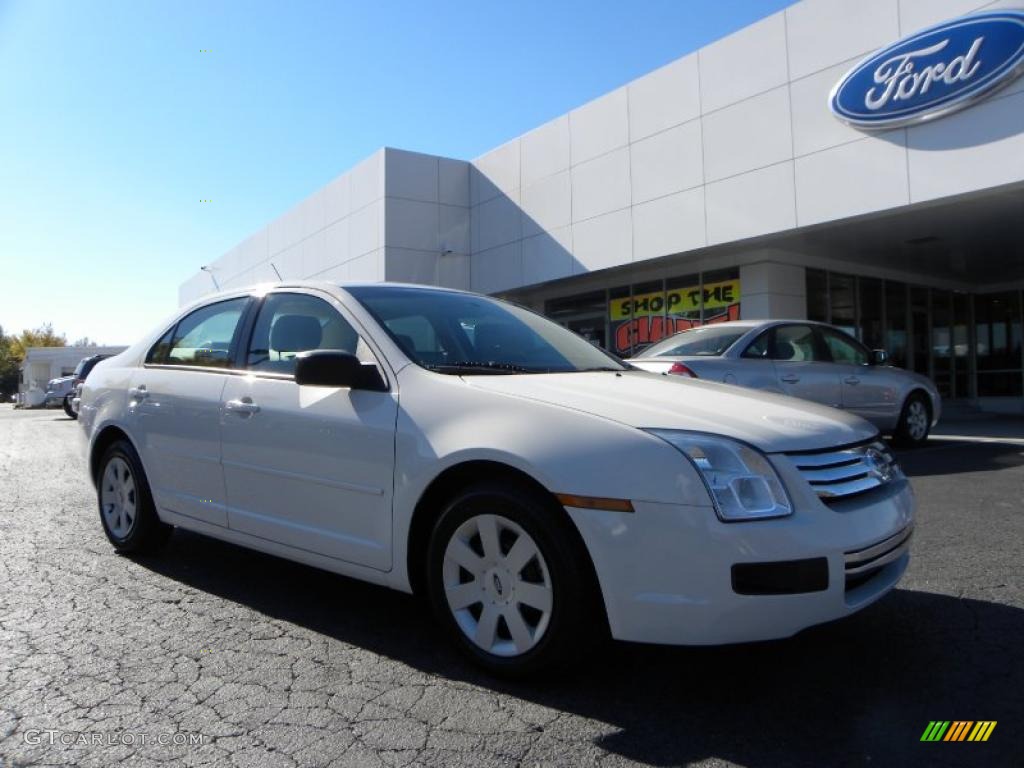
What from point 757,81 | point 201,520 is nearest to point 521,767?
point 201,520

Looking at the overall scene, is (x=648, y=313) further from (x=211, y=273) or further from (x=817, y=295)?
(x=211, y=273)

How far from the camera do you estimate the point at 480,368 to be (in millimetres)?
3201

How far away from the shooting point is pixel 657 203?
583 inches

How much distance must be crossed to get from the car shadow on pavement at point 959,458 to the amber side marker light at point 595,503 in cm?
579

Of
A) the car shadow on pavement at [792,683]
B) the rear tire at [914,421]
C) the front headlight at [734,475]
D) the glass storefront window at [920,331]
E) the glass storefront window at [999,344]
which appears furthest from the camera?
the glass storefront window at [999,344]

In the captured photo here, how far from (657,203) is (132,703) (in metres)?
13.8

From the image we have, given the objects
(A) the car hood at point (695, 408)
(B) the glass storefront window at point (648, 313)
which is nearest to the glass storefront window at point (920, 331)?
(B) the glass storefront window at point (648, 313)

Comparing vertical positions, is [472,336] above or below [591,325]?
below

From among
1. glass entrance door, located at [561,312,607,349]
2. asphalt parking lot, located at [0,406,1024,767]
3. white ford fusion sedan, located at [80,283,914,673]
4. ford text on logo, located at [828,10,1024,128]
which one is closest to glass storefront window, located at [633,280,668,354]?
glass entrance door, located at [561,312,607,349]

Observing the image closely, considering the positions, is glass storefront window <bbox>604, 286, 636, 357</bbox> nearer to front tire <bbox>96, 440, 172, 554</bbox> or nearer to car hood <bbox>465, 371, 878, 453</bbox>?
front tire <bbox>96, 440, 172, 554</bbox>

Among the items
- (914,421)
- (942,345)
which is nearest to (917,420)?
(914,421)

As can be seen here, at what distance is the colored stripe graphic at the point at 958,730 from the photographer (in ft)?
7.34

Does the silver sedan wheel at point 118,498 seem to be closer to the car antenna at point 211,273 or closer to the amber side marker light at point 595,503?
the amber side marker light at point 595,503

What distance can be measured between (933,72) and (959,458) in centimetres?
585
